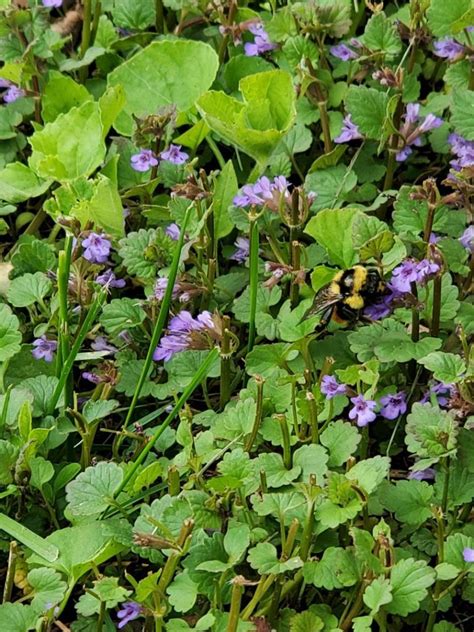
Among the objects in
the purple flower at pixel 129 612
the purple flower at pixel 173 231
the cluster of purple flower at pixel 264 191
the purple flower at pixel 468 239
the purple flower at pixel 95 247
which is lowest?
the purple flower at pixel 129 612

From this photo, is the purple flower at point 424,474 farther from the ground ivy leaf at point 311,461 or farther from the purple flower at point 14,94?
the purple flower at point 14,94

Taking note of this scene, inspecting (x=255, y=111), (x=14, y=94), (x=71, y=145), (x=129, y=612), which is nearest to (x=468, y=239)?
(x=255, y=111)

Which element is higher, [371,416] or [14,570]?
[371,416]

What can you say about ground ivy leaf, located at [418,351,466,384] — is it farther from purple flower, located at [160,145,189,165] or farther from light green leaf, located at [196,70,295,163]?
purple flower, located at [160,145,189,165]

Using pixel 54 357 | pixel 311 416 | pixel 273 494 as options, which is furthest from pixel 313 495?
pixel 54 357

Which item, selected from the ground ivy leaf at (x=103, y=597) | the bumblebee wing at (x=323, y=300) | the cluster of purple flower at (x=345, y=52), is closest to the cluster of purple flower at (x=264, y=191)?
the bumblebee wing at (x=323, y=300)

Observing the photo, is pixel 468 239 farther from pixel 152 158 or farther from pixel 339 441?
pixel 152 158

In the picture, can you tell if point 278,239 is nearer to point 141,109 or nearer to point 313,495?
point 141,109
